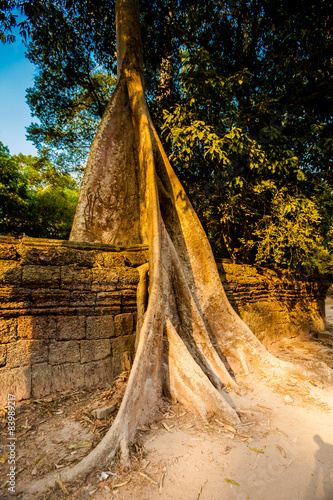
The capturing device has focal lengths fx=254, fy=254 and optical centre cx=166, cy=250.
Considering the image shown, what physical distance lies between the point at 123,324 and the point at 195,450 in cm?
152

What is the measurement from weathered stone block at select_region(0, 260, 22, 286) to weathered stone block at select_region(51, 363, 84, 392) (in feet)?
3.14

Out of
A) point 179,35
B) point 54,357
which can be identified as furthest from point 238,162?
point 54,357

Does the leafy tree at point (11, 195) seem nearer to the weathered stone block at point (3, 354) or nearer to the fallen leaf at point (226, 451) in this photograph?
the weathered stone block at point (3, 354)

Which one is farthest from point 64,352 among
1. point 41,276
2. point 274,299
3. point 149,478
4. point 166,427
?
point 274,299

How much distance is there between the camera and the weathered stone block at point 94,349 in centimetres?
273

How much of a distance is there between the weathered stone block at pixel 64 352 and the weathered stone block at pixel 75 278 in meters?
0.57

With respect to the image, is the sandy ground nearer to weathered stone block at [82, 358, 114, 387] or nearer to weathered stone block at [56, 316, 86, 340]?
weathered stone block at [82, 358, 114, 387]

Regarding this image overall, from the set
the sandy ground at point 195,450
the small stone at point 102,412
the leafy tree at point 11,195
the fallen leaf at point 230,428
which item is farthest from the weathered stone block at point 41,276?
the leafy tree at point 11,195

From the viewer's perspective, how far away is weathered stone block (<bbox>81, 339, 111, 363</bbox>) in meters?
2.73

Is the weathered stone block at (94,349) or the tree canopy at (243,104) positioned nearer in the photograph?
the weathered stone block at (94,349)

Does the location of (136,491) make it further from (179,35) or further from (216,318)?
(179,35)

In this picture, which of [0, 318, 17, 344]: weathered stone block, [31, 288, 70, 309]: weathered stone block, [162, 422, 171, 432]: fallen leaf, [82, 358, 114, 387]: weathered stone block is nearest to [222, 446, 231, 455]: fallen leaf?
[162, 422, 171, 432]: fallen leaf

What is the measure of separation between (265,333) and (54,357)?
3.56 meters

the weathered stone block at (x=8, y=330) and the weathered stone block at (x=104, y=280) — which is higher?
the weathered stone block at (x=104, y=280)
